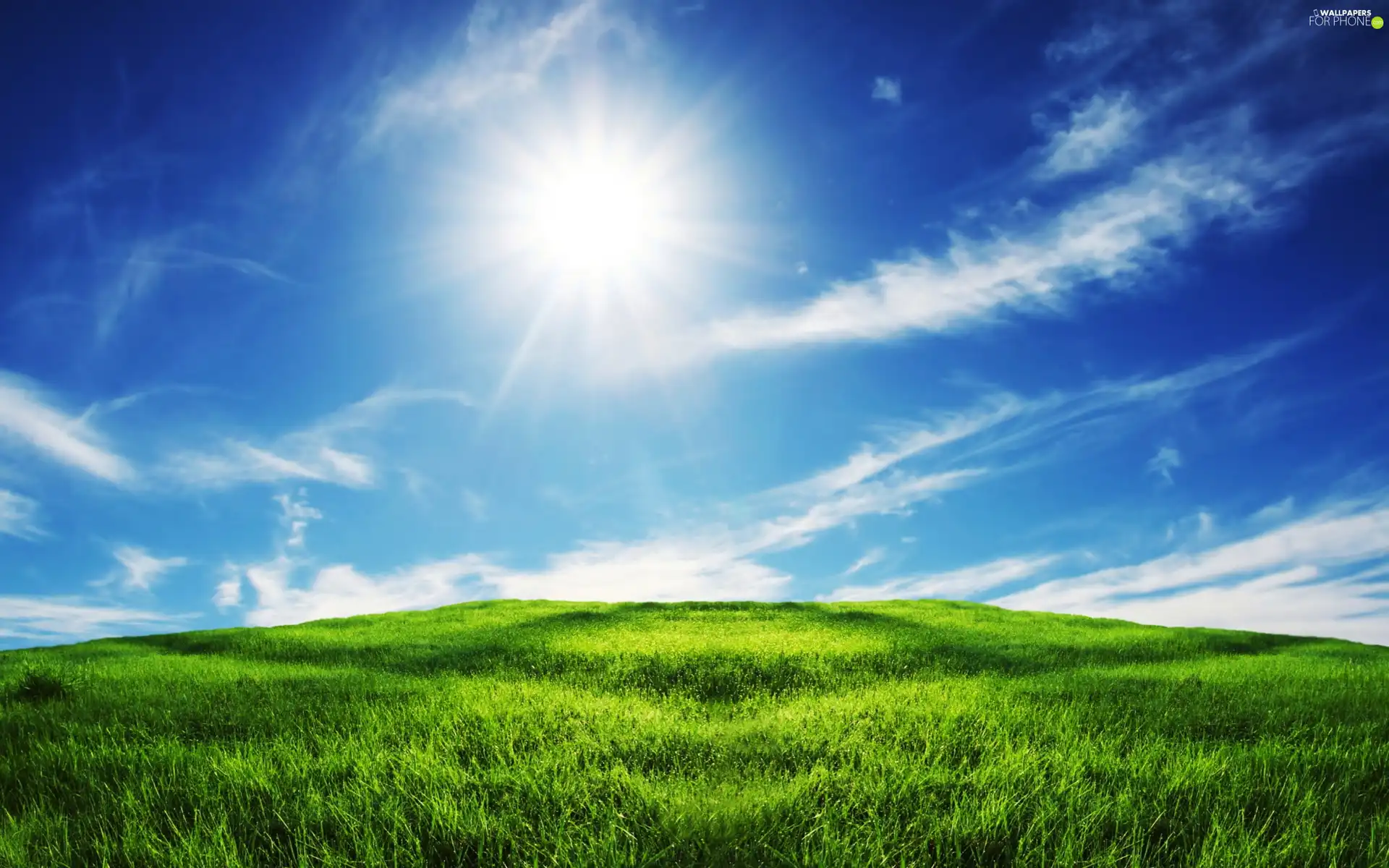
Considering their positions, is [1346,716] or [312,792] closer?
[312,792]

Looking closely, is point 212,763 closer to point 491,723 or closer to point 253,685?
point 491,723

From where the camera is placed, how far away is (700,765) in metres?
4.81

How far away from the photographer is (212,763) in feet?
16.3

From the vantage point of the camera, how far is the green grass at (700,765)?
369 cm

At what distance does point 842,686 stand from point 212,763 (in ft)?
19.7

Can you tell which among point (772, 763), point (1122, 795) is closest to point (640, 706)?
point (772, 763)

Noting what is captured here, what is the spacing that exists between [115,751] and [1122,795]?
23.1 ft

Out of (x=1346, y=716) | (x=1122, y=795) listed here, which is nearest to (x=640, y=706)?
(x=1122, y=795)

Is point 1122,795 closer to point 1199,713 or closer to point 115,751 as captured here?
point 1199,713

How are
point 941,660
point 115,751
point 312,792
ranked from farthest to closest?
1. point 941,660
2. point 115,751
3. point 312,792

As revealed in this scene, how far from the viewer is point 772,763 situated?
15.6ft

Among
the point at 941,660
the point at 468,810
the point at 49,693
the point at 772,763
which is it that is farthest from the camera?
the point at 941,660

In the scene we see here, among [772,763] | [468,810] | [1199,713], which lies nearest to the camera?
[468,810]

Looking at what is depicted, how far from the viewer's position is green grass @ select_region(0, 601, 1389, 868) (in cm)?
369
